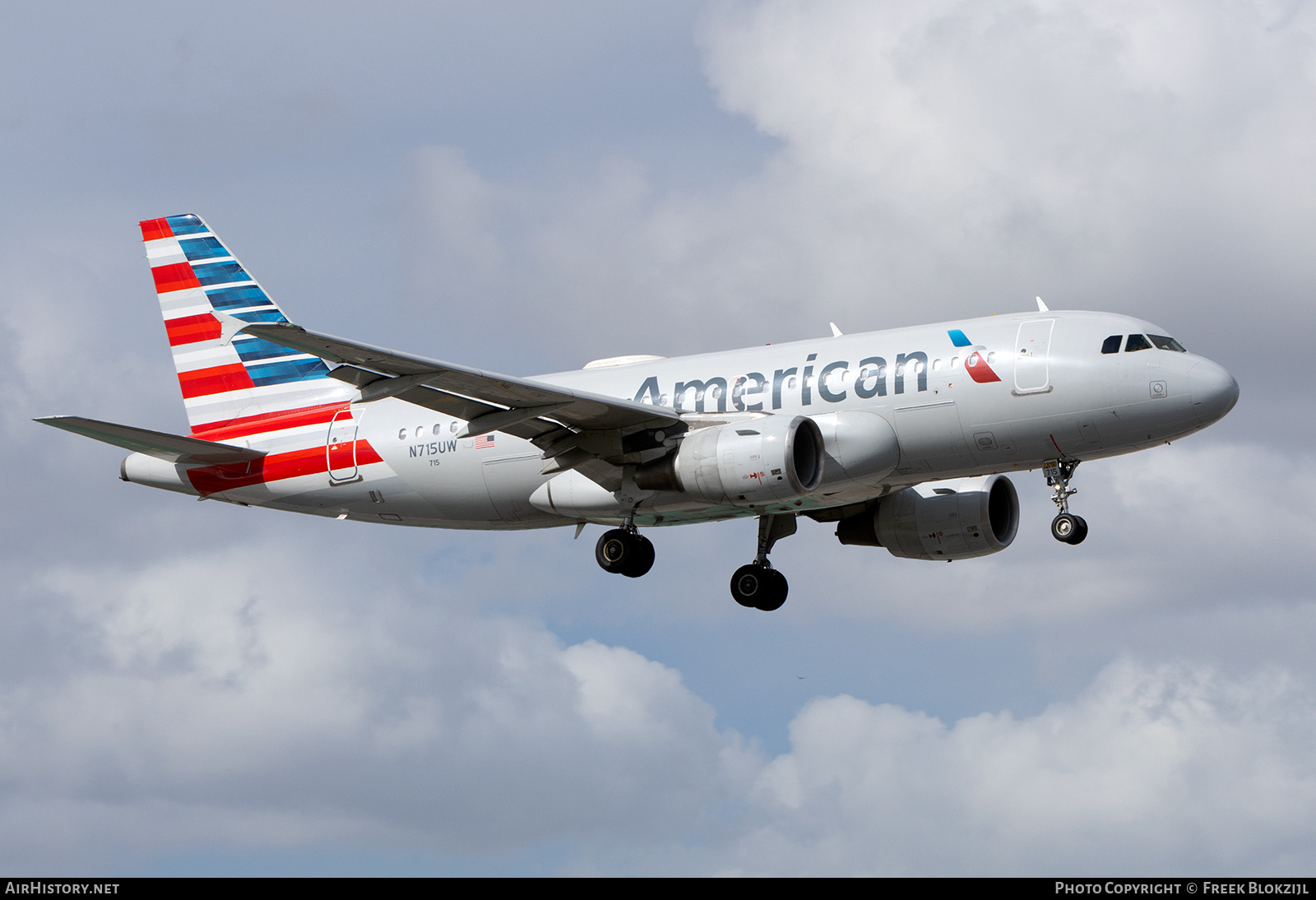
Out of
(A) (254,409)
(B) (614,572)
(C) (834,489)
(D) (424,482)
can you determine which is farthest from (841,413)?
(A) (254,409)

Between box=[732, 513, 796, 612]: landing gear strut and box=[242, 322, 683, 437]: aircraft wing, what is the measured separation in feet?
20.3

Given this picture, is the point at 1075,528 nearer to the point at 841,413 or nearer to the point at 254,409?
the point at 841,413

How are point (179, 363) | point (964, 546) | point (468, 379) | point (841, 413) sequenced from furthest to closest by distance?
point (179, 363) → point (964, 546) → point (841, 413) → point (468, 379)

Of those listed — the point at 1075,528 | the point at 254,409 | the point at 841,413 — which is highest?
the point at 254,409

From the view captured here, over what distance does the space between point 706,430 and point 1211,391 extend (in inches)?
436

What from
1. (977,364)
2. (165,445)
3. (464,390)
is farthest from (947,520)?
(165,445)

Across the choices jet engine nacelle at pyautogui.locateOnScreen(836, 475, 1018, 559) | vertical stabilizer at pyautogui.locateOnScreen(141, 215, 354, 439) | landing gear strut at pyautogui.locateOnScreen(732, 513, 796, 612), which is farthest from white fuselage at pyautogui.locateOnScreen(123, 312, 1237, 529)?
jet engine nacelle at pyautogui.locateOnScreen(836, 475, 1018, 559)

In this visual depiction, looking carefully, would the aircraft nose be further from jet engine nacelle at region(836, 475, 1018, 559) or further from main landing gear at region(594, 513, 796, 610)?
main landing gear at region(594, 513, 796, 610)

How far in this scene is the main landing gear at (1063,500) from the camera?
114 ft

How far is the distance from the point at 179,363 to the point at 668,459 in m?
17.0

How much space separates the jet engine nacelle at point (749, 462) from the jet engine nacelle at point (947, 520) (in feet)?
25.8

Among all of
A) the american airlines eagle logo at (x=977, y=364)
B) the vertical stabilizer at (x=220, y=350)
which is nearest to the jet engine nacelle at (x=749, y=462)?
the american airlines eagle logo at (x=977, y=364)

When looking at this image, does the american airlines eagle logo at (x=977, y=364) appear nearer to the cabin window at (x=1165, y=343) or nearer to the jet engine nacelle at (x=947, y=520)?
the cabin window at (x=1165, y=343)

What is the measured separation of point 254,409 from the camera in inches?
1684
